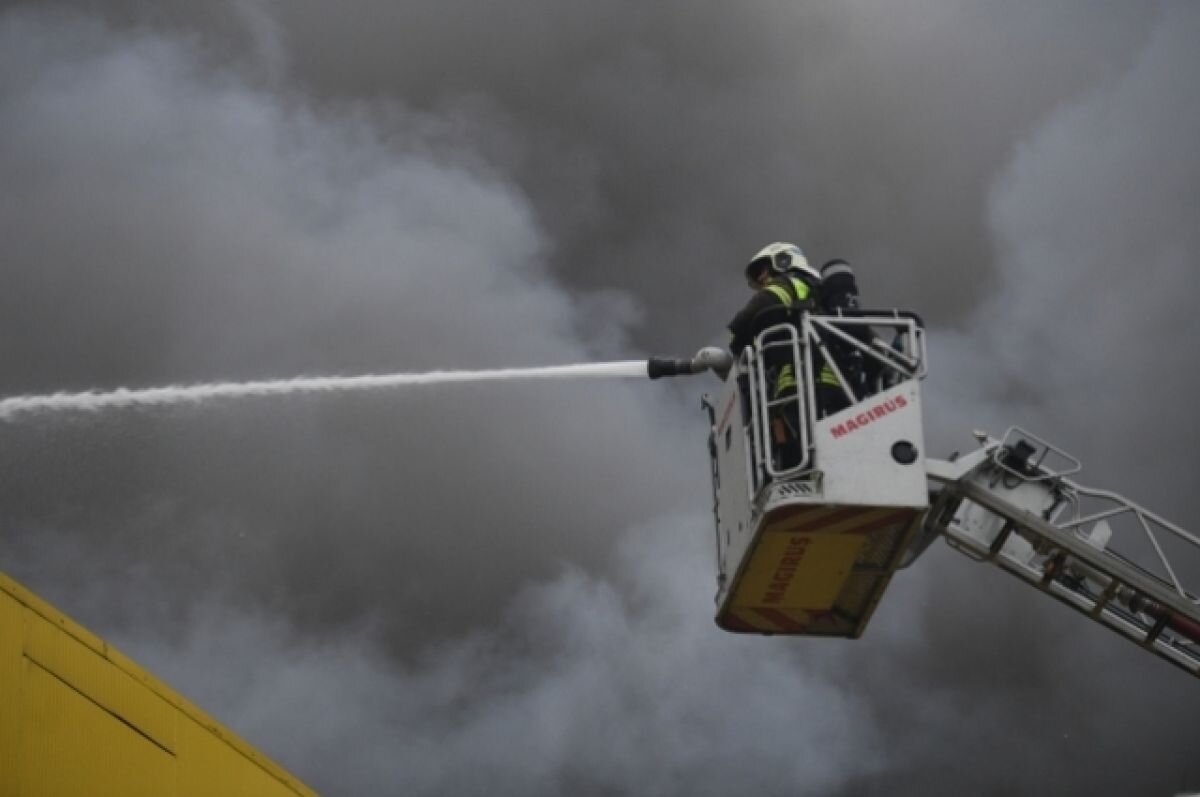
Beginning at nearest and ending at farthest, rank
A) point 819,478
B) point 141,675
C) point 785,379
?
point 141,675 → point 819,478 → point 785,379

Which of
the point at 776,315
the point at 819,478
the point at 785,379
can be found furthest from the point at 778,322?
the point at 819,478

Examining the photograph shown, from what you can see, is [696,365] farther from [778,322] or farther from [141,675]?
[141,675]

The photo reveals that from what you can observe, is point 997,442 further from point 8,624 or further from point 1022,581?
point 8,624

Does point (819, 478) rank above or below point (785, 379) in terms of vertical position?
below

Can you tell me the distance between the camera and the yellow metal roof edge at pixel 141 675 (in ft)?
30.2

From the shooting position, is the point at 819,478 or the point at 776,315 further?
the point at 776,315

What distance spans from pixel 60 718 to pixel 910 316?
7651mm

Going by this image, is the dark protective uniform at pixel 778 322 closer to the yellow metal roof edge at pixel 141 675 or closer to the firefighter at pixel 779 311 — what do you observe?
the firefighter at pixel 779 311

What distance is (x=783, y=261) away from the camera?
47.5ft

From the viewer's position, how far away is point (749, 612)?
14195 mm

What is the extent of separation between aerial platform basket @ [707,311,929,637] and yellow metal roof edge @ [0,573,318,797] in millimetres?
4376

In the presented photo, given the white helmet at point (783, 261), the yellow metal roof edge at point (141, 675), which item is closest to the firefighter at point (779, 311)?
the white helmet at point (783, 261)

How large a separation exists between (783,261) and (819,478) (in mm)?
2654

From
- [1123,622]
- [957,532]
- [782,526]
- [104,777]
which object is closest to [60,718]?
[104,777]
